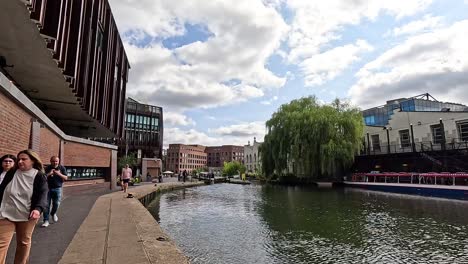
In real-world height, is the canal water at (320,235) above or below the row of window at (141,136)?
below

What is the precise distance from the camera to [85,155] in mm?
17734

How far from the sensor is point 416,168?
31781 millimetres

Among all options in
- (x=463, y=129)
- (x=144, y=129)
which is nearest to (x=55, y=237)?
(x=463, y=129)

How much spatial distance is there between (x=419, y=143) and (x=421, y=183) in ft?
31.8

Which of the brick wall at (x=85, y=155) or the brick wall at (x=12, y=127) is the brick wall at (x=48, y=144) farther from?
the brick wall at (x=12, y=127)

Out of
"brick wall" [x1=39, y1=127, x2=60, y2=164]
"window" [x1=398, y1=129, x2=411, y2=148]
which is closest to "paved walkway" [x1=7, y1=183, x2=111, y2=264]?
"brick wall" [x1=39, y1=127, x2=60, y2=164]

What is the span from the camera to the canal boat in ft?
72.3

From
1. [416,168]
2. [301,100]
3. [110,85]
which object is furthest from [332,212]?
[301,100]

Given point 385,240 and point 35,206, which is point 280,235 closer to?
point 385,240

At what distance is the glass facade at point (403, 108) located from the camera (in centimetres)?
4875

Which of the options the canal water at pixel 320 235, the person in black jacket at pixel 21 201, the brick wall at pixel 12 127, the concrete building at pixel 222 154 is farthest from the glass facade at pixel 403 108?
the concrete building at pixel 222 154

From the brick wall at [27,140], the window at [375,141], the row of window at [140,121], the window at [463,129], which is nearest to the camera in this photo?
the brick wall at [27,140]

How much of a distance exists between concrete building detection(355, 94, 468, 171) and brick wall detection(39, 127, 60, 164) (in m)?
30.0

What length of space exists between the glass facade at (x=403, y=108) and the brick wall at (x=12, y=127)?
158ft
